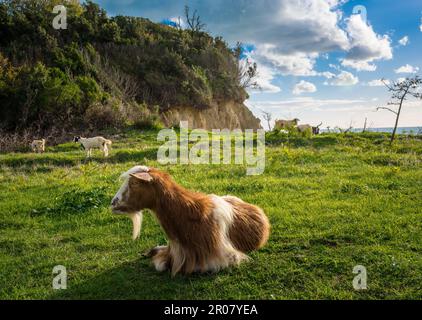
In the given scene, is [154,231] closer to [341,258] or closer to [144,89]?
[341,258]

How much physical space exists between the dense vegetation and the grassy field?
443 inches

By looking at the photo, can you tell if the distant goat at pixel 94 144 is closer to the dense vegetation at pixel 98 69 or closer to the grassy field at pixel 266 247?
the grassy field at pixel 266 247

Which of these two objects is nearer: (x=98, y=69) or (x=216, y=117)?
(x=98, y=69)

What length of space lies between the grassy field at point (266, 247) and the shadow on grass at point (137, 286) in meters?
0.02

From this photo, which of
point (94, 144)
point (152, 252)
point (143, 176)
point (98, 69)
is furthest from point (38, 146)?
point (98, 69)

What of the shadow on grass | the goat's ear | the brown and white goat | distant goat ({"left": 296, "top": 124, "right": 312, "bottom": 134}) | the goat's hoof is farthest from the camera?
distant goat ({"left": 296, "top": 124, "right": 312, "bottom": 134})

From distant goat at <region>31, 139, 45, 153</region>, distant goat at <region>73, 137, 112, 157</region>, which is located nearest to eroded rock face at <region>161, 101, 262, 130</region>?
distant goat at <region>31, 139, 45, 153</region>

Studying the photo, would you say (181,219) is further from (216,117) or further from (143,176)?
(216,117)

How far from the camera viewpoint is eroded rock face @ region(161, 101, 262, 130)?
34.7m

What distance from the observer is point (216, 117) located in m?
39.9

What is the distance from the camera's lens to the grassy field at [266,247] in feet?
17.6

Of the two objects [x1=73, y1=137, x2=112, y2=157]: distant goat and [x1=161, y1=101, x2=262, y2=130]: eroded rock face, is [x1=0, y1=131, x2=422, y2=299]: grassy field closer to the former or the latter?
[x1=73, y1=137, x2=112, y2=157]: distant goat

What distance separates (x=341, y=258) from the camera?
19.8 feet

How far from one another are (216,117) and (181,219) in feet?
114
